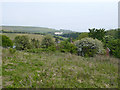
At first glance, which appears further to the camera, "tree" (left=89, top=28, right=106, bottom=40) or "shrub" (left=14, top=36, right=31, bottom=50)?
"shrub" (left=14, top=36, right=31, bottom=50)

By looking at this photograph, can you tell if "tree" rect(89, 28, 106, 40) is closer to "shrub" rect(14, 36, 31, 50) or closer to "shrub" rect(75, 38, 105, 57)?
"shrub" rect(75, 38, 105, 57)

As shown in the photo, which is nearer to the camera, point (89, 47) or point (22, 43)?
point (89, 47)

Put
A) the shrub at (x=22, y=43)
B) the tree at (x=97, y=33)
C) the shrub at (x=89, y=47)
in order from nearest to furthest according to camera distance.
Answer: the shrub at (x=89, y=47) → the tree at (x=97, y=33) → the shrub at (x=22, y=43)

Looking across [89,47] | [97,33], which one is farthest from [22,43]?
[97,33]

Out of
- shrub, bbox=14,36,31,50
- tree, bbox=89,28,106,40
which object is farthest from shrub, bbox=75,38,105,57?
shrub, bbox=14,36,31,50

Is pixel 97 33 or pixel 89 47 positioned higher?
pixel 97 33

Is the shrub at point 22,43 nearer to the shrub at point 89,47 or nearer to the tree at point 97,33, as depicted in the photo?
the shrub at point 89,47


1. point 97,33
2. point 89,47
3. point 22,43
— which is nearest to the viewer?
point 89,47

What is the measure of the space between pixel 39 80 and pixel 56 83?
1.75ft

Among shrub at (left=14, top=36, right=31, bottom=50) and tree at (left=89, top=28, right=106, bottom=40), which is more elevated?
tree at (left=89, top=28, right=106, bottom=40)

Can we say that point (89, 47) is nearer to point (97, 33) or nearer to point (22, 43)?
point (97, 33)

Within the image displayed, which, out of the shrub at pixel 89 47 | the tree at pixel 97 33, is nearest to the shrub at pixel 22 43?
the shrub at pixel 89 47

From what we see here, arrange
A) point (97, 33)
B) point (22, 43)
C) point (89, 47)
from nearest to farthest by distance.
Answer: point (89, 47) < point (97, 33) < point (22, 43)

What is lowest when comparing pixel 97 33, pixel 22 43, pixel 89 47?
pixel 89 47
